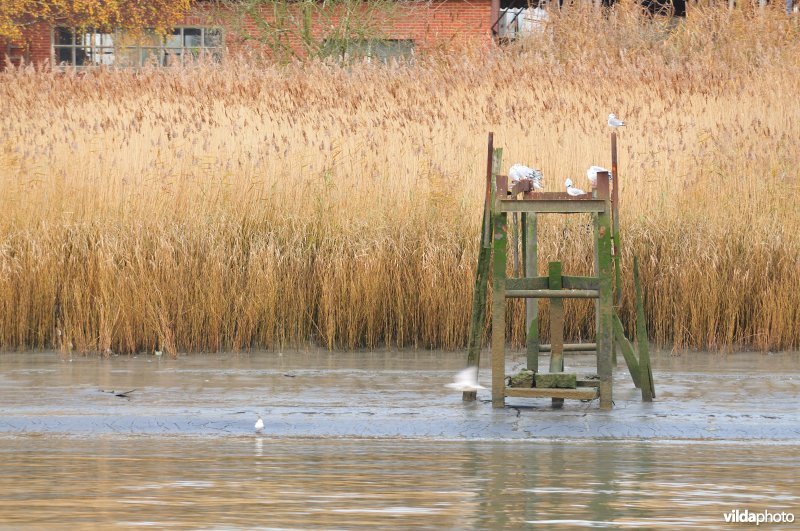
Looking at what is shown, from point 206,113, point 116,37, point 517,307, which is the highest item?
point 116,37

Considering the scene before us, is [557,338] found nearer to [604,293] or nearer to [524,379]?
[524,379]

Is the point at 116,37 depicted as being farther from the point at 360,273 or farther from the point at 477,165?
the point at 360,273

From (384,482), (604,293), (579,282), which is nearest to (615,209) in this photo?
(579,282)

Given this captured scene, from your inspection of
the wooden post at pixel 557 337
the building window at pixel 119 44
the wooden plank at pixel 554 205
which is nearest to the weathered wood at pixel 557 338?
the wooden post at pixel 557 337

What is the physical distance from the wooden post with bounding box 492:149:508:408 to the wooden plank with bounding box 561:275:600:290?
1.50 feet

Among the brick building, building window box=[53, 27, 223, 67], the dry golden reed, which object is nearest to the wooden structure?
the dry golden reed

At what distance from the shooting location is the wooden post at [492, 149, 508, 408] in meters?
8.23

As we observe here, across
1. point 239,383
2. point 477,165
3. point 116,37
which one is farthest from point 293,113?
point 116,37

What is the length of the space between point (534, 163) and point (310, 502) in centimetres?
994

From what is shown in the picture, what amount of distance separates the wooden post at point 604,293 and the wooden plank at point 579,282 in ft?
0.54

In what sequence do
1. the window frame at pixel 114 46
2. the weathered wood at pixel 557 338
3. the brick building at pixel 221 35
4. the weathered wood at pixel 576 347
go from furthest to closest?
the window frame at pixel 114 46 < the brick building at pixel 221 35 < the weathered wood at pixel 576 347 < the weathered wood at pixel 557 338

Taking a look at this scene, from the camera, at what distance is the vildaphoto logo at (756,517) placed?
5578 millimetres

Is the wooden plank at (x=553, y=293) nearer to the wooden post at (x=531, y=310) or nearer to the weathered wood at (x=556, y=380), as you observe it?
the weathered wood at (x=556, y=380)

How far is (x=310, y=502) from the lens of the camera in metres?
5.96
